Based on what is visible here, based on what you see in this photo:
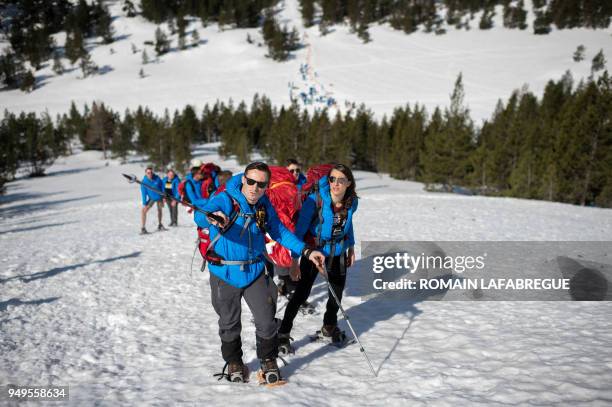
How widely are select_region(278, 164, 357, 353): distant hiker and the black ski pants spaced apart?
0.69m

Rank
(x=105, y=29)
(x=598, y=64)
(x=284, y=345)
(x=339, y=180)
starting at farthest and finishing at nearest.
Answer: (x=105, y=29), (x=598, y=64), (x=284, y=345), (x=339, y=180)

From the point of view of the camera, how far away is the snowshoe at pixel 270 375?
3814 mm

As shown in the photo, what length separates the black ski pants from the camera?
142 inches

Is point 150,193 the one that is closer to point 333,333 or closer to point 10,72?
point 333,333

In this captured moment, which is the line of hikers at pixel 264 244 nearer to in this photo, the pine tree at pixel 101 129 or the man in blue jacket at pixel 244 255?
the man in blue jacket at pixel 244 255

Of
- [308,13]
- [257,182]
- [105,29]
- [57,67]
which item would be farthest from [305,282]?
[105,29]

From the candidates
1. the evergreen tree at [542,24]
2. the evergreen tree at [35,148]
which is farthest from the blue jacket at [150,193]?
the evergreen tree at [542,24]

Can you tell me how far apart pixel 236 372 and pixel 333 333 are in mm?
1481

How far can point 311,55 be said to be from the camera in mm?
117875

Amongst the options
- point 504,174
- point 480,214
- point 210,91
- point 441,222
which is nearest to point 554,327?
point 441,222

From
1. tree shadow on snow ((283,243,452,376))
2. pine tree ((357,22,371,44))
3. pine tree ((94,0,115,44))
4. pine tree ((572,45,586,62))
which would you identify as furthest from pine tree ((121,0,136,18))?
tree shadow on snow ((283,243,452,376))

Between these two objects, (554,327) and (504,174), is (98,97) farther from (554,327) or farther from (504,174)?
(554,327)

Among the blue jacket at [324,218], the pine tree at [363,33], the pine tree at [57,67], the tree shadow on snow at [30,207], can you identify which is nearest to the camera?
the blue jacket at [324,218]

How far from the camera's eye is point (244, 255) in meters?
3.61
